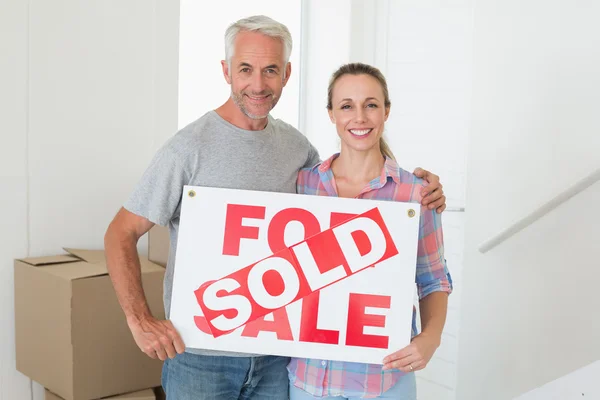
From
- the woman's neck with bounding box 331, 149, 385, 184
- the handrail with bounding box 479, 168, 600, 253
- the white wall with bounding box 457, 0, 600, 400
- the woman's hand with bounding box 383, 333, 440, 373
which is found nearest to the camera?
the woman's hand with bounding box 383, 333, 440, 373

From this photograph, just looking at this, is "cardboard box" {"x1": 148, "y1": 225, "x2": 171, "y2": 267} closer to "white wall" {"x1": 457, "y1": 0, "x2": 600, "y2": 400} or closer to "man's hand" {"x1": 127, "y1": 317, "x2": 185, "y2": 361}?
"man's hand" {"x1": 127, "y1": 317, "x2": 185, "y2": 361}

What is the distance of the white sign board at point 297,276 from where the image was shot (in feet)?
4.24

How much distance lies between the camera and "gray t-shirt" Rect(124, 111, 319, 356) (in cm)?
136

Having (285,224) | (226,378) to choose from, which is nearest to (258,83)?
(285,224)

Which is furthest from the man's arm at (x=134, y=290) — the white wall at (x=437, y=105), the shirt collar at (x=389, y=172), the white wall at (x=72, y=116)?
the white wall at (x=437, y=105)

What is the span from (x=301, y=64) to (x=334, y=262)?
2.14 meters

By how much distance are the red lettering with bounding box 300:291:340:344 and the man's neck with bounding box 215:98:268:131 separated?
0.42 meters

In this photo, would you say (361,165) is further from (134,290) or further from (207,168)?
(134,290)

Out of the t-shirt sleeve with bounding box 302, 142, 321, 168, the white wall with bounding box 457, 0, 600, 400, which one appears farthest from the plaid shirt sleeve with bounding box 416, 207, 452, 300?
the white wall with bounding box 457, 0, 600, 400

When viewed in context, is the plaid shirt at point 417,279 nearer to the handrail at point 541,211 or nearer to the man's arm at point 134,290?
the man's arm at point 134,290

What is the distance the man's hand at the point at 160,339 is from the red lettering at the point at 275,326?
0.14 meters

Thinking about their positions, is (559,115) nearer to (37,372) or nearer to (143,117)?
(143,117)

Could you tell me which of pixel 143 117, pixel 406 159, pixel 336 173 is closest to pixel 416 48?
pixel 406 159

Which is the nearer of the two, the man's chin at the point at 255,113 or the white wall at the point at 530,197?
the man's chin at the point at 255,113
